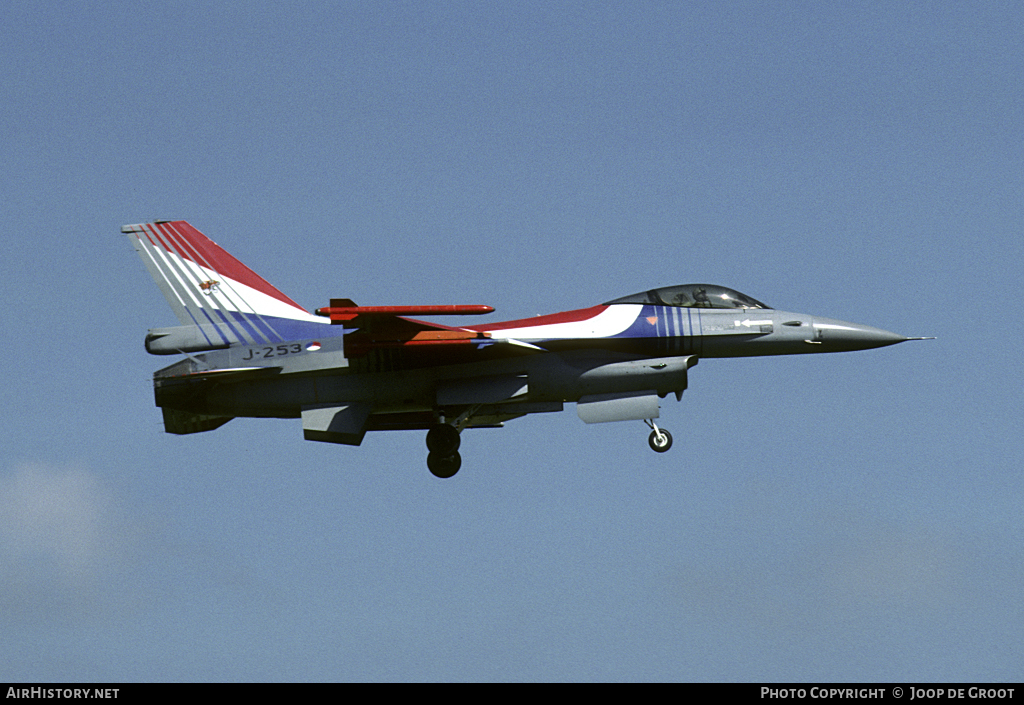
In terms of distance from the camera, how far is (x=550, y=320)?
109ft

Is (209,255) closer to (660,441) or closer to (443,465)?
(443,465)

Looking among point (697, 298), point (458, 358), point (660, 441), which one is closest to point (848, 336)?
point (697, 298)

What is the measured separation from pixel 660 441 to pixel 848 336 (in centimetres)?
473

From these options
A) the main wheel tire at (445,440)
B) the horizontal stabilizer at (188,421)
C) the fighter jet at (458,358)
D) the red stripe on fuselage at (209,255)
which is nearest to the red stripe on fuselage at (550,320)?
the fighter jet at (458,358)

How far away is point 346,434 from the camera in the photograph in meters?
33.1

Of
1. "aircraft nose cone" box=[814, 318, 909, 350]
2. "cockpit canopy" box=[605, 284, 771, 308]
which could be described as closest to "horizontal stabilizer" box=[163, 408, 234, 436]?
"cockpit canopy" box=[605, 284, 771, 308]

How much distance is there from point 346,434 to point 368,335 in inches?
98.1

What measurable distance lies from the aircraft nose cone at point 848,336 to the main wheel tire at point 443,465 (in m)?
8.18

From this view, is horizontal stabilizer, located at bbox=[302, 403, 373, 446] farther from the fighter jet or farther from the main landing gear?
the main landing gear
